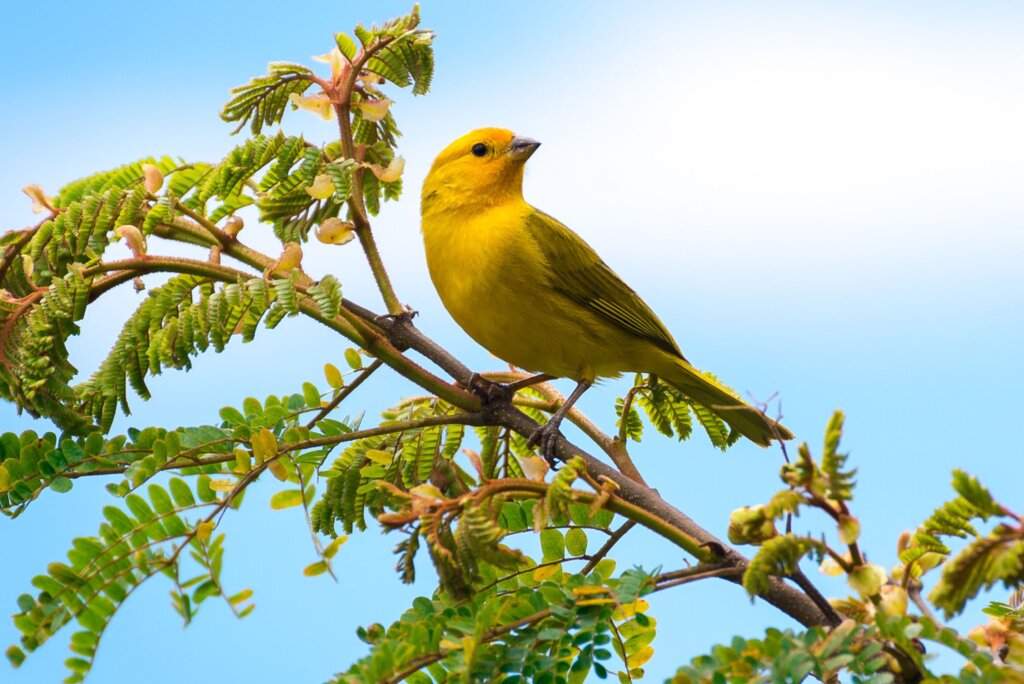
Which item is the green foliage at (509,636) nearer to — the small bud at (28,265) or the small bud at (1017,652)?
the small bud at (1017,652)

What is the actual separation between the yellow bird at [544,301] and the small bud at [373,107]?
1.14 m

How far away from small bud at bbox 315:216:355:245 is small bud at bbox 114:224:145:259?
46 centimetres

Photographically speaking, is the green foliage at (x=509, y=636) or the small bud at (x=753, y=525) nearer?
the small bud at (x=753, y=525)

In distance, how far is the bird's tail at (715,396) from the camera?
3926 millimetres

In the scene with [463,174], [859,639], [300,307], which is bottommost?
[859,639]

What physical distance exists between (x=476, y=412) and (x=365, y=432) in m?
0.36

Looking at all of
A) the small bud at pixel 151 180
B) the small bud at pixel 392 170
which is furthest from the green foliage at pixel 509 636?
the small bud at pixel 151 180

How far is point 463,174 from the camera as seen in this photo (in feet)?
16.2

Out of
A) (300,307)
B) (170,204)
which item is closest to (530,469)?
(300,307)

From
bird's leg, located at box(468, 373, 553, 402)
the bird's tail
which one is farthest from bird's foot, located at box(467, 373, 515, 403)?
the bird's tail

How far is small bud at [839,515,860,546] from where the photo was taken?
1.93 meters

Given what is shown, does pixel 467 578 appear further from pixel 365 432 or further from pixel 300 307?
pixel 300 307

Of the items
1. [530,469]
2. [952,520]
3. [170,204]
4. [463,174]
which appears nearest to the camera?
[952,520]

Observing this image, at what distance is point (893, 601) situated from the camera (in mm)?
2057
